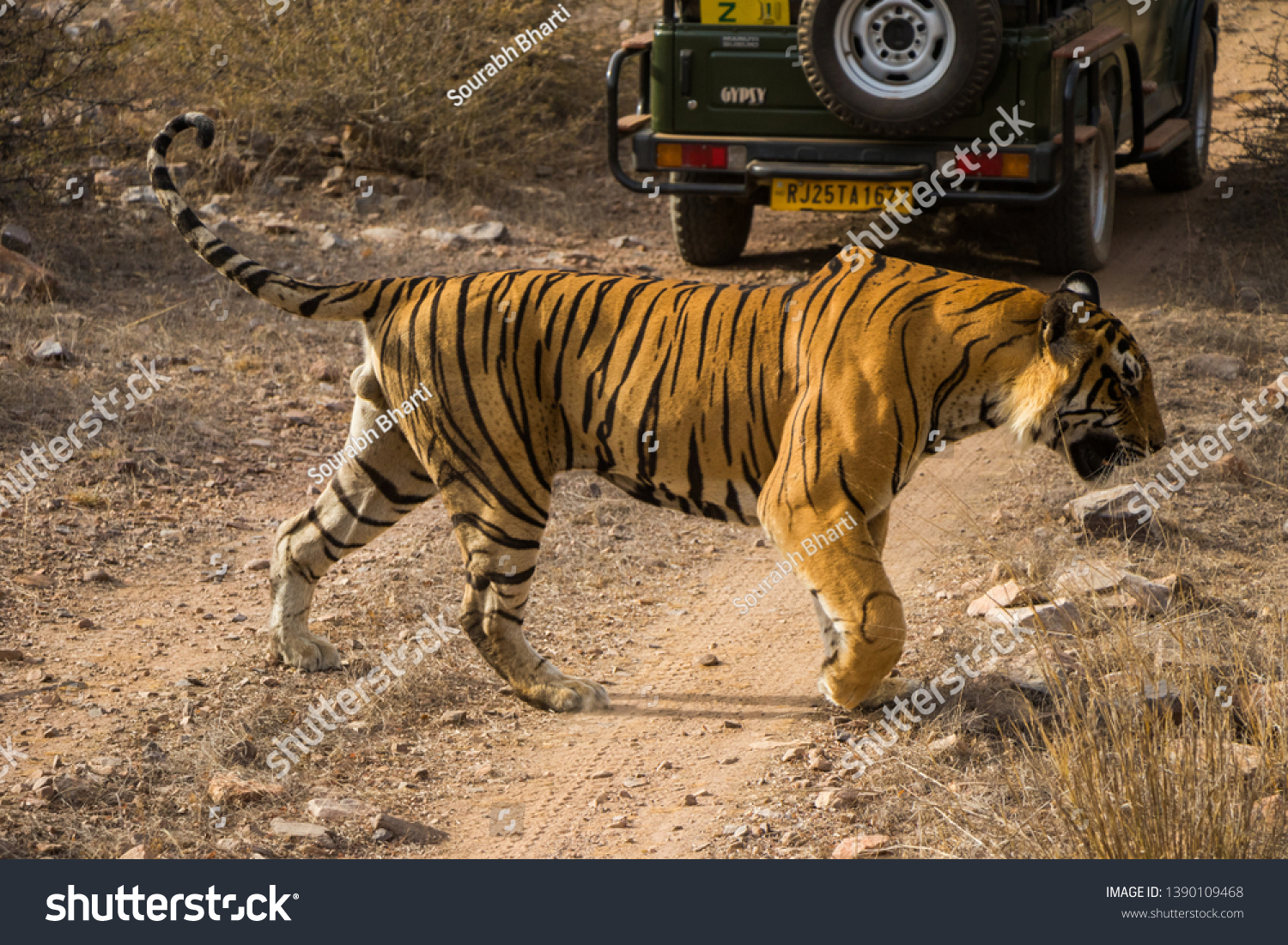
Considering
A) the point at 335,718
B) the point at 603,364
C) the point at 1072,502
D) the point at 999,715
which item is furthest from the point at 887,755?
the point at 1072,502

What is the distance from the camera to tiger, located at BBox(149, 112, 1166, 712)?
3.64 metres

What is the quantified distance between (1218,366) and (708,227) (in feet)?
11.0

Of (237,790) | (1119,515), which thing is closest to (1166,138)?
(1119,515)

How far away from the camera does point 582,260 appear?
8.94 metres

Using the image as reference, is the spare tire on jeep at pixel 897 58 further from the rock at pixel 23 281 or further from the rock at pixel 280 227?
the rock at pixel 23 281

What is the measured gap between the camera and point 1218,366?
6656 millimetres

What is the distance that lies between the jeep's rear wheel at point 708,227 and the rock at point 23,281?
3684mm

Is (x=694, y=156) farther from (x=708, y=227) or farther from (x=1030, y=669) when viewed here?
(x=1030, y=669)

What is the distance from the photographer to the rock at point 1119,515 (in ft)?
16.7

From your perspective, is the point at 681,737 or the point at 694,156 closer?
the point at 681,737

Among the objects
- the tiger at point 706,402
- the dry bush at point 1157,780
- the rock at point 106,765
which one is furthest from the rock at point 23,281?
the dry bush at point 1157,780

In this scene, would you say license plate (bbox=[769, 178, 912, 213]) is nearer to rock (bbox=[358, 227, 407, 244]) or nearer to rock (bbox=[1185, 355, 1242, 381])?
rock (bbox=[1185, 355, 1242, 381])

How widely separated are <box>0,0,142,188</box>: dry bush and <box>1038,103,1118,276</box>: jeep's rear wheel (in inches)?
219

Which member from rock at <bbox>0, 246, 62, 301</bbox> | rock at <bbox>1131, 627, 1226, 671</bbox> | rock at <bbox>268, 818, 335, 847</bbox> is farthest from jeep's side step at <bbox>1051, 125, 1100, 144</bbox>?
rock at <bbox>268, 818, 335, 847</bbox>
